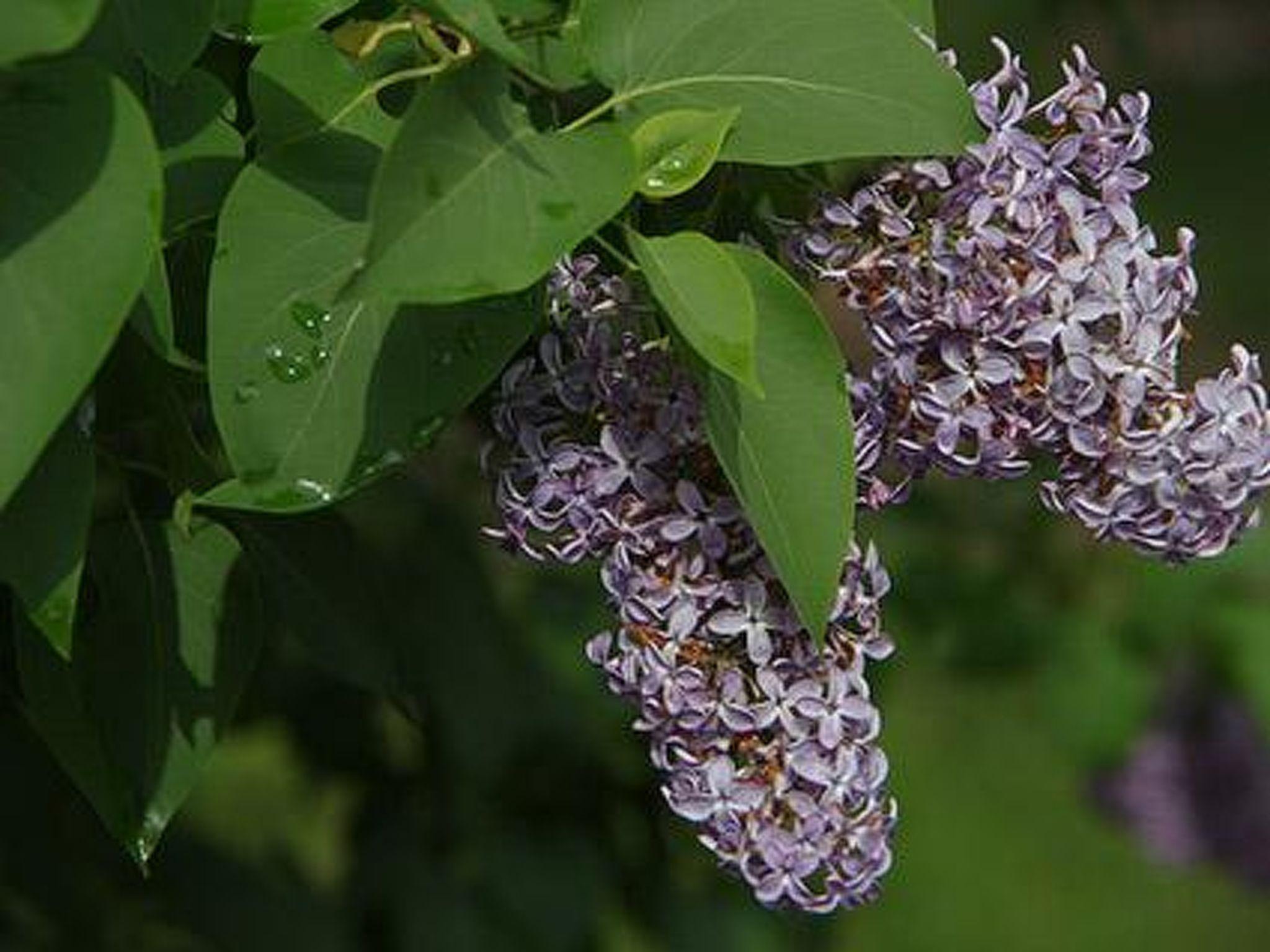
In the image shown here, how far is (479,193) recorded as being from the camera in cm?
111

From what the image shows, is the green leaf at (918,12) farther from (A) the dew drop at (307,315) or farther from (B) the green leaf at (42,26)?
(B) the green leaf at (42,26)

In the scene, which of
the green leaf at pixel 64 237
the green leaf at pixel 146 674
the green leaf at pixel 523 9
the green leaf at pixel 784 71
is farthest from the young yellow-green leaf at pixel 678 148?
the green leaf at pixel 146 674

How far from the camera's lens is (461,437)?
9.31 feet

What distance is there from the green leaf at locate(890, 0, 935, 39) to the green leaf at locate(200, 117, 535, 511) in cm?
25

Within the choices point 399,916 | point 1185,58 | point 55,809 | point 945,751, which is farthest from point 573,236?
point 1185,58

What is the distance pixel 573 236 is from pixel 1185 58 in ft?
30.9

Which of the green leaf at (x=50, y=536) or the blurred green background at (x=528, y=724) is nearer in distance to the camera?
the green leaf at (x=50, y=536)

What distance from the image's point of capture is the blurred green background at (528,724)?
2.43m

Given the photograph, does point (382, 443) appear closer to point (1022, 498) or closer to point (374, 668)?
point (374, 668)

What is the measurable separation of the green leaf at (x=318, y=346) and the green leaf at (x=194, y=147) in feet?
0.18

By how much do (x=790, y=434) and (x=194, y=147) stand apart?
28 centimetres

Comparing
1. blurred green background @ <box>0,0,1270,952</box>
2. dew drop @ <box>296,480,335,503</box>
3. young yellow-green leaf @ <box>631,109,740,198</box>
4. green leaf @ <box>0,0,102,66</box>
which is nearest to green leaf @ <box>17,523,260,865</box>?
blurred green background @ <box>0,0,1270,952</box>

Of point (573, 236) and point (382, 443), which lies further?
point (382, 443)

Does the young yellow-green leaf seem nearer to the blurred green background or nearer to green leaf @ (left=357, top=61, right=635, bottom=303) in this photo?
green leaf @ (left=357, top=61, right=635, bottom=303)
